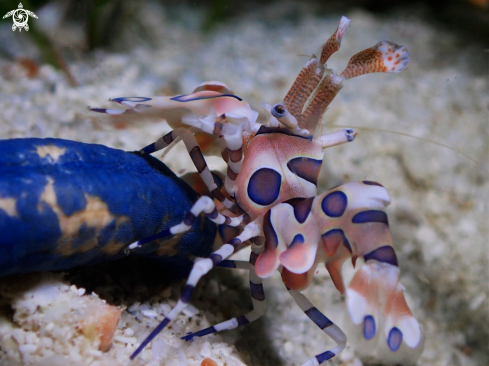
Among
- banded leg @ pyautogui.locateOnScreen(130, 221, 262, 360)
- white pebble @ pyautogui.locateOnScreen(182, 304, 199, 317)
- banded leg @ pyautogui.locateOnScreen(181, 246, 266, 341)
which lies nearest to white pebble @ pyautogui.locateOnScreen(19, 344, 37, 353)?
banded leg @ pyautogui.locateOnScreen(130, 221, 262, 360)

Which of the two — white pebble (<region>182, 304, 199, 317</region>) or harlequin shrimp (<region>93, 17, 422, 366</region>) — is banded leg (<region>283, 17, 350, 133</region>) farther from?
white pebble (<region>182, 304, 199, 317</region>)

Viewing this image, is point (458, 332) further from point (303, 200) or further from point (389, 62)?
point (389, 62)

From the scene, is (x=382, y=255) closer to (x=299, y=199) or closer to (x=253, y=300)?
(x=299, y=199)

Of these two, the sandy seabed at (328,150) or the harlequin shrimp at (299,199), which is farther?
the sandy seabed at (328,150)

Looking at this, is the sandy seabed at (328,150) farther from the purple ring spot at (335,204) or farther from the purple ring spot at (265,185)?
the purple ring spot at (265,185)

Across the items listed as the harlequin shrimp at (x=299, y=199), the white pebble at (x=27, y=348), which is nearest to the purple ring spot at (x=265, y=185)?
the harlequin shrimp at (x=299, y=199)

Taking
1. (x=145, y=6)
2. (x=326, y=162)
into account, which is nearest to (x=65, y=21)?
(x=145, y=6)

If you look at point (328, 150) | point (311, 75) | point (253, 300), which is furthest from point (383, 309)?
point (328, 150)
